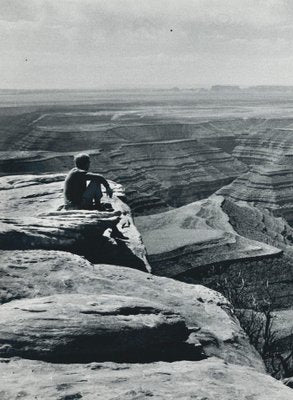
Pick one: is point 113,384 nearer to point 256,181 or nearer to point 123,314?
point 123,314

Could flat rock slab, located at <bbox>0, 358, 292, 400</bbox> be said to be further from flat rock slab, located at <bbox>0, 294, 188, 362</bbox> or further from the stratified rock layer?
the stratified rock layer

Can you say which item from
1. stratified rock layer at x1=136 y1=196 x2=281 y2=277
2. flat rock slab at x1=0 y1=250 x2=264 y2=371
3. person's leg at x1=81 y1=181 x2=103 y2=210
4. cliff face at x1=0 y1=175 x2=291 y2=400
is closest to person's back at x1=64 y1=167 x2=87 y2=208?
person's leg at x1=81 y1=181 x2=103 y2=210

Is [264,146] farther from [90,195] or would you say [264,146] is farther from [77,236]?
[77,236]

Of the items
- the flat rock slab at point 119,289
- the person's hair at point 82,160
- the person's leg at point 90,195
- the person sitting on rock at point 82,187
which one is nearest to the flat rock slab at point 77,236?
the flat rock slab at point 119,289

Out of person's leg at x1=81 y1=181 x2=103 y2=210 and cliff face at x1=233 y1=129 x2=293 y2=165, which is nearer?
person's leg at x1=81 y1=181 x2=103 y2=210

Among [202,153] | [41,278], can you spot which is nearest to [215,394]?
[41,278]

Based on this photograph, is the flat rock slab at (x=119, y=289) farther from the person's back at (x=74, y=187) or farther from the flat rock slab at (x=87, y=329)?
the person's back at (x=74, y=187)

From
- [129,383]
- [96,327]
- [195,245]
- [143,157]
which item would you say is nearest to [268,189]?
[143,157]
